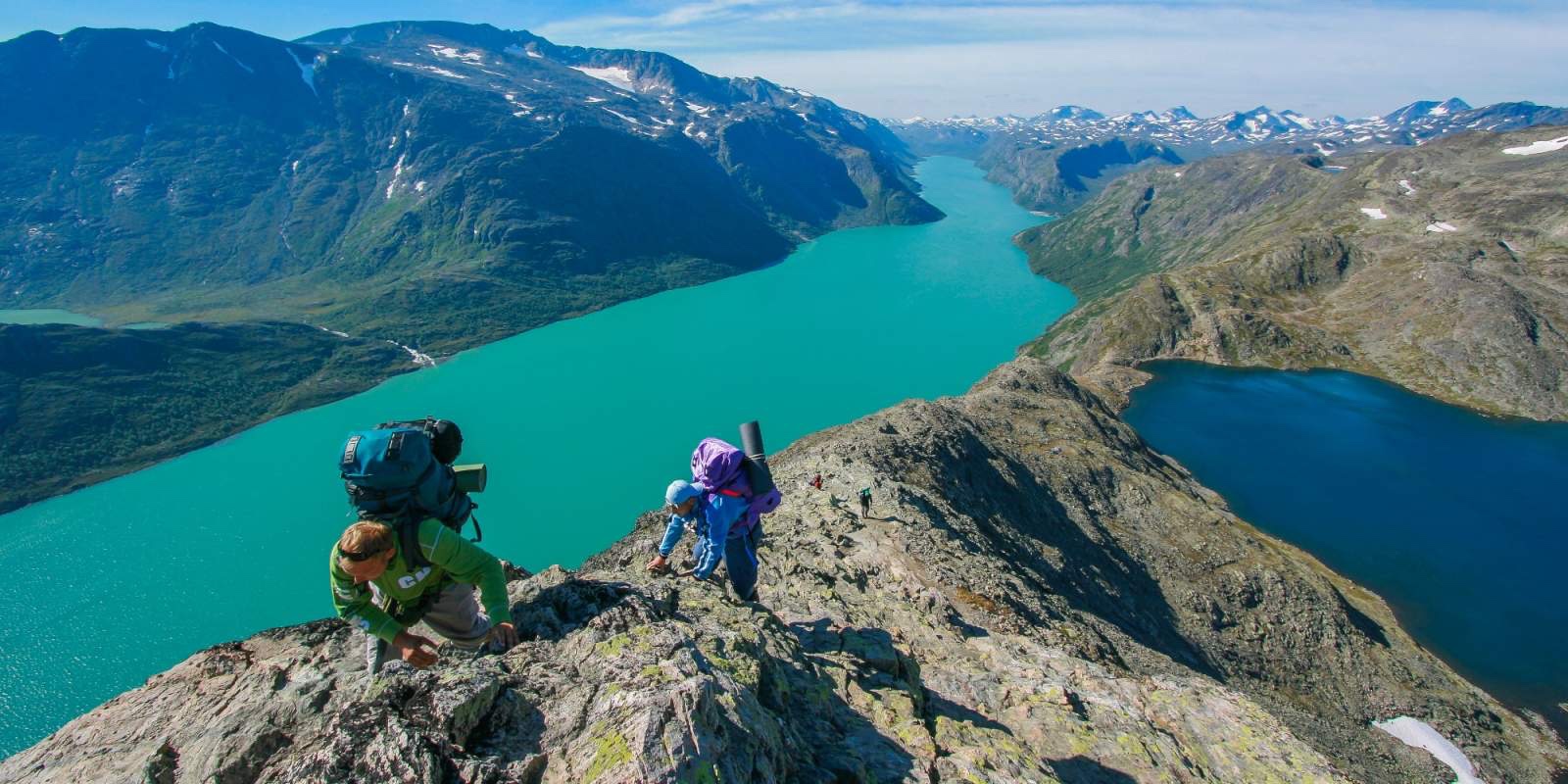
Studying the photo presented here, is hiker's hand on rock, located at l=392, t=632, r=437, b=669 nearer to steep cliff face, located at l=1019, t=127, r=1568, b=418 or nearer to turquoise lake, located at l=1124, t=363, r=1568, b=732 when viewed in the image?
turquoise lake, located at l=1124, t=363, r=1568, b=732

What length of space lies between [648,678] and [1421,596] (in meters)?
96.1

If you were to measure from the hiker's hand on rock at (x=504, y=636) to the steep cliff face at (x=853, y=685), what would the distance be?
229 millimetres

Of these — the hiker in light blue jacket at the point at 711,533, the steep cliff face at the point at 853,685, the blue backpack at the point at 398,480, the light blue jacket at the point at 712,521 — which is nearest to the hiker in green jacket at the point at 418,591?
the blue backpack at the point at 398,480

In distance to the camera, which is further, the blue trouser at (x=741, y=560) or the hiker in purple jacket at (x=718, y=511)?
the blue trouser at (x=741, y=560)

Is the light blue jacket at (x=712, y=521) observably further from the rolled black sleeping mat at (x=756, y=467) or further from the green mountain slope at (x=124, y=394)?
the green mountain slope at (x=124, y=394)

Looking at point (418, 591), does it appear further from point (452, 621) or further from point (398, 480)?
point (398, 480)

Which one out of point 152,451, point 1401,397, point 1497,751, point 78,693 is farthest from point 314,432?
point 1401,397

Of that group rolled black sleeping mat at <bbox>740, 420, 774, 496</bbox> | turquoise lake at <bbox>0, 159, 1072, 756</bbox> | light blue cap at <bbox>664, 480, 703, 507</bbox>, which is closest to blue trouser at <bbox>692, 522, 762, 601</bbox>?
rolled black sleeping mat at <bbox>740, 420, 774, 496</bbox>

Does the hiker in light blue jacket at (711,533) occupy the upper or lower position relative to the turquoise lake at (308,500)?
upper

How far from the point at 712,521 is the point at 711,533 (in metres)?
0.35

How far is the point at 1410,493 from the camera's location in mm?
96750

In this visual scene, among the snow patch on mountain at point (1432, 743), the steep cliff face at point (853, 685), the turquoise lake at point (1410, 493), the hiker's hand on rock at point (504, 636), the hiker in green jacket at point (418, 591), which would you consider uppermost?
the hiker in green jacket at point (418, 591)

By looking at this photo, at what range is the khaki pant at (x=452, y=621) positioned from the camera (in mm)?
8641

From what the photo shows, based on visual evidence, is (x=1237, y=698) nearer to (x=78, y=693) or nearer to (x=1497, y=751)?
(x=1497, y=751)
